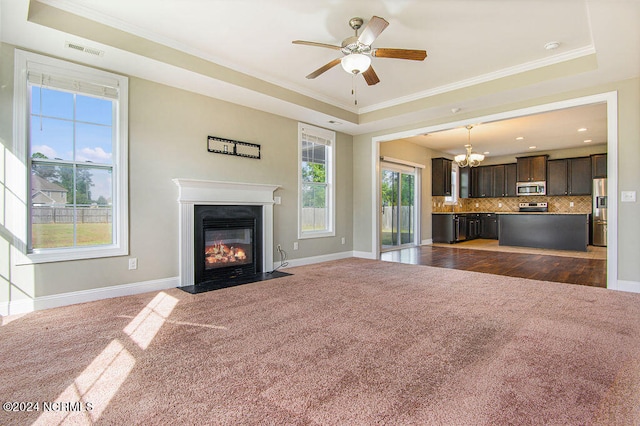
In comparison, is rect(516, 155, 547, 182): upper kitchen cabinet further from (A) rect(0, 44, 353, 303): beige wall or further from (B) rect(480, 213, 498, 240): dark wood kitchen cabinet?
(A) rect(0, 44, 353, 303): beige wall

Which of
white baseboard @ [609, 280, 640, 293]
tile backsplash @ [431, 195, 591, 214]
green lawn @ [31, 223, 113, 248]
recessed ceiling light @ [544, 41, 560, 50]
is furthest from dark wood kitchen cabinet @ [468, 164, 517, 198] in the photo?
green lawn @ [31, 223, 113, 248]

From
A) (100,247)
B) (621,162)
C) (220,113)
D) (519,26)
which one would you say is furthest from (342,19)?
(621,162)

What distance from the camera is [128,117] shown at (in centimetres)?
358

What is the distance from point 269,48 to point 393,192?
5.19 meters

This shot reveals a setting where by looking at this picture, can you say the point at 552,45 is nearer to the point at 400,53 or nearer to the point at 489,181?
the point at 400,53

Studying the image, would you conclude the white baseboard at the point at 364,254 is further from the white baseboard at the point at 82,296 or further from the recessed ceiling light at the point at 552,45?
the recessed ceiling light at the point at 552,45

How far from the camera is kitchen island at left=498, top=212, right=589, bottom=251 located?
696 centimetres

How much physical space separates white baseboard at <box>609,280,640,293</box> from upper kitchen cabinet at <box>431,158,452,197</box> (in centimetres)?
539

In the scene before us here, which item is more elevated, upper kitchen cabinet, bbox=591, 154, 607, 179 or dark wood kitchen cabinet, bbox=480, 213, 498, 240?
upper kitchen cabinet, bbox=591, 154, 607, 179

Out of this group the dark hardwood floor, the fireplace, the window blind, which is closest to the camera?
the window blind

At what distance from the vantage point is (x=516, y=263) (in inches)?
221

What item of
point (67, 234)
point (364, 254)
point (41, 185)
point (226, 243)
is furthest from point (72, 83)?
point (364, 254)

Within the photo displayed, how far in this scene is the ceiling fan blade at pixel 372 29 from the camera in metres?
2.44

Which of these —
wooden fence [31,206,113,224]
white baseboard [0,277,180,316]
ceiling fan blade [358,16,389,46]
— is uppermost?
ceiling fan blade [358,16,389,46]
